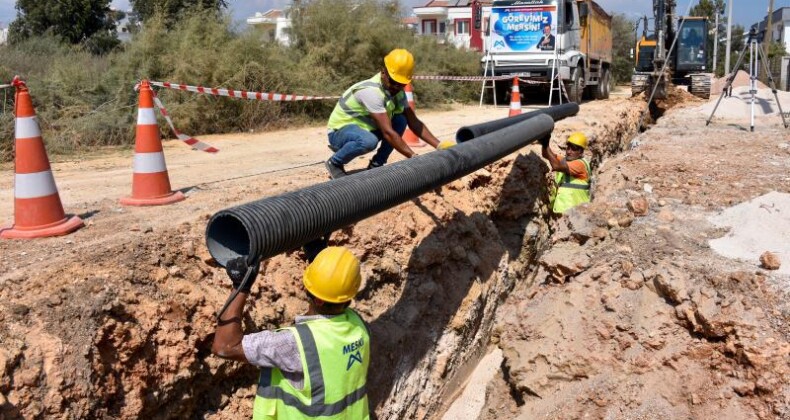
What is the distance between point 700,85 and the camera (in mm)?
18250

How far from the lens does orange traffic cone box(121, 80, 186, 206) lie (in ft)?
15.0

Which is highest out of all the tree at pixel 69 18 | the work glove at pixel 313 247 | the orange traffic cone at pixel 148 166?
the tree at pixel 69 18

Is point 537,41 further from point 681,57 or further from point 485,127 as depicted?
point 485,127

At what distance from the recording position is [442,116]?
14609 mm

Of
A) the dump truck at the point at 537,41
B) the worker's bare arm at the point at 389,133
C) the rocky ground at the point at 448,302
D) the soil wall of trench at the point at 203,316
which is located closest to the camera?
the soil wall of trench at the point at 203,316

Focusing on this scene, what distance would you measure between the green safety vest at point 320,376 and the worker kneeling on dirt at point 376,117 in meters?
2.07

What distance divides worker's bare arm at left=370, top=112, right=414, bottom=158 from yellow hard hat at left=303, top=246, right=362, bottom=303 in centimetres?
210

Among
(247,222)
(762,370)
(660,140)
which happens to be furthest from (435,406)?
(660,140)

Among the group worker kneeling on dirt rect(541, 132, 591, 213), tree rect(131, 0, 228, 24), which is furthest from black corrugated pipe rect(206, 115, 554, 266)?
tree rect(131, 0, 228, 24)

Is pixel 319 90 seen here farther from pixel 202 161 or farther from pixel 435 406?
pixel 435 406

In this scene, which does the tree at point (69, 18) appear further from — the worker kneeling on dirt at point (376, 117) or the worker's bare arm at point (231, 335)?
the worker's bare arm at point (231, 335)

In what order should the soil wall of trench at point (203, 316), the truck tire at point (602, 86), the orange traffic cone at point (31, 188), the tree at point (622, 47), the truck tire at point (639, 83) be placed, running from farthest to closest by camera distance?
the tree at point (622, 47) → the truck tire at point (602, 86) → the truck tire at point (639, 83) → the orange traffic cone at point (31, 188) → the soil wall of trench at point (203, 316)

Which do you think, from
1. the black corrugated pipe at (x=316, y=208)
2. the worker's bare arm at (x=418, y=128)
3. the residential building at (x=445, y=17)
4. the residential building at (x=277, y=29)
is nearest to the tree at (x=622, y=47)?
the residential building at (x=445, y=17)

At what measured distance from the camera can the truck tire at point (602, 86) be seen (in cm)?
2195
